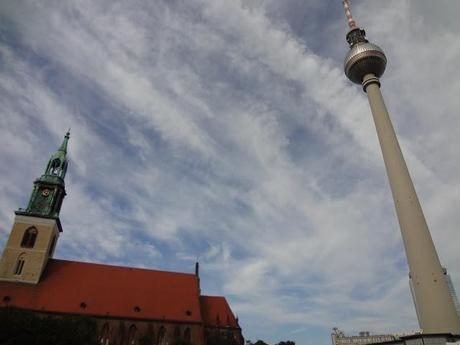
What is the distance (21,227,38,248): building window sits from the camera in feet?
168

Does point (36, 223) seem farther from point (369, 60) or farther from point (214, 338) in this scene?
point (369, 60)

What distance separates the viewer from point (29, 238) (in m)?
51.7

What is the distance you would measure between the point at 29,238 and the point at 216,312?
103 feet

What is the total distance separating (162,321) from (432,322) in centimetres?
3497

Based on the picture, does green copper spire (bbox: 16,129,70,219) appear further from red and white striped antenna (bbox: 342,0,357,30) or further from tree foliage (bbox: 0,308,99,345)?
red and white striped antenna (bbox: 342,0,357,30)

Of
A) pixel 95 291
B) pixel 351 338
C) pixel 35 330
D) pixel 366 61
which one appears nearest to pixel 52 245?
pixel 95 291

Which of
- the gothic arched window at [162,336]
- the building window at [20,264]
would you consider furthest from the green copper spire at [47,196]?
the gothic arched window at [162,336]

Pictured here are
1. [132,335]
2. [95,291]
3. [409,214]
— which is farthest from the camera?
[95,291]

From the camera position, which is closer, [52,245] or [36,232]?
[36,232]

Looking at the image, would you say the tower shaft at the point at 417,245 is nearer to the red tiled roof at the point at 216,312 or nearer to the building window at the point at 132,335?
the red tiled roof at the point at 216,312

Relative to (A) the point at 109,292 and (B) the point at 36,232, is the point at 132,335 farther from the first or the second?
(B) the point at 36,232

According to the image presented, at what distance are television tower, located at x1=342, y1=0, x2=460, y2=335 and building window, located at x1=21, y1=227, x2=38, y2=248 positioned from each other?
50.7 meters

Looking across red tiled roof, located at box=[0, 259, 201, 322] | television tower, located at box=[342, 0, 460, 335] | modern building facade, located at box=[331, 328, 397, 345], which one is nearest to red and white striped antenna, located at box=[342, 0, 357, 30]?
television tower, located at box=[342, 0, 460, 335]

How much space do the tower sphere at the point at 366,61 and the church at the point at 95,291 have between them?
43526 mm
